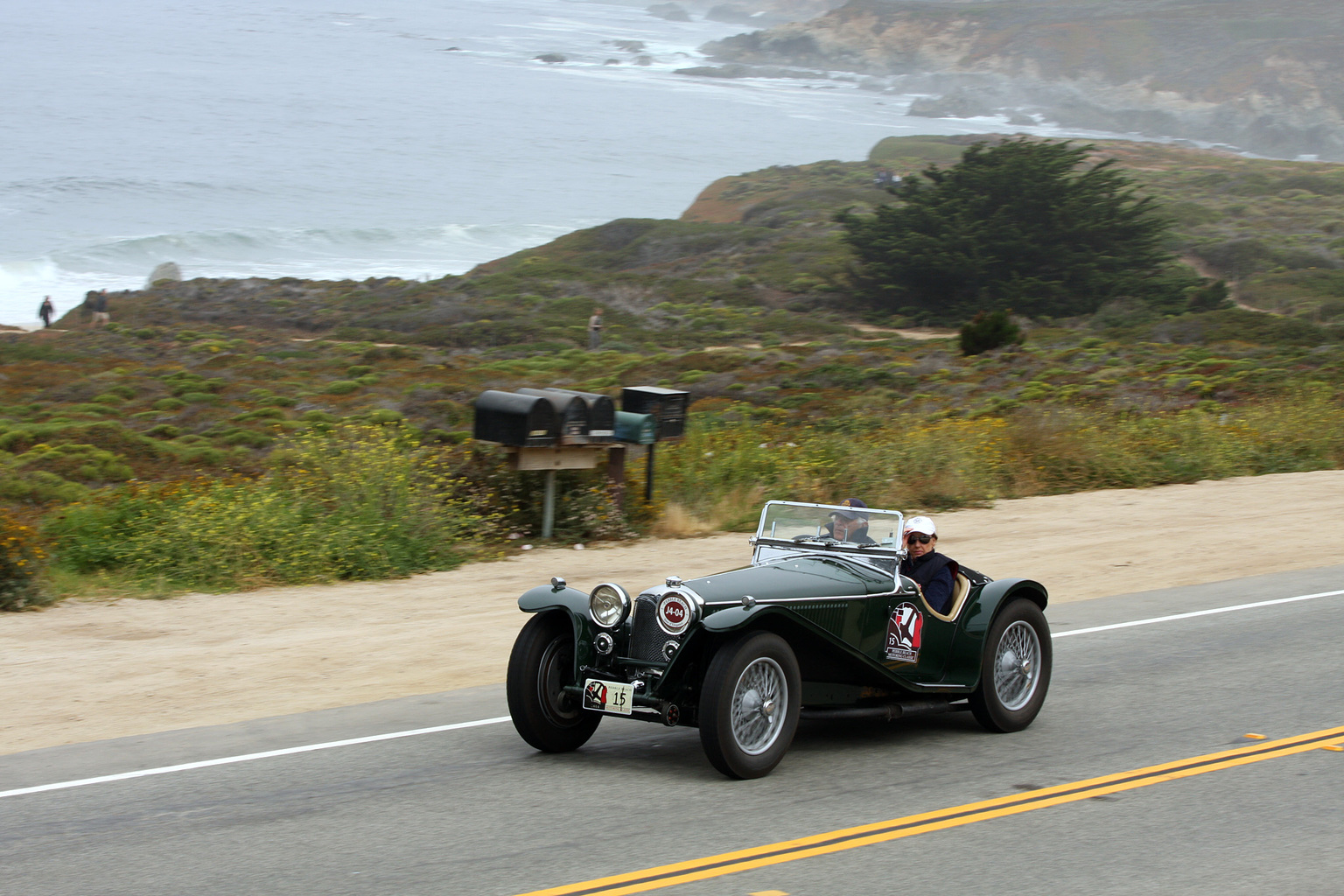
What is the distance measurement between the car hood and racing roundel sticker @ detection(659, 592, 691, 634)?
0.87 ft

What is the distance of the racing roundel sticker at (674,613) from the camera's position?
627 centimetres

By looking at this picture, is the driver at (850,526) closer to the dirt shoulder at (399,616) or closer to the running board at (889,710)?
the running board at (889,710)

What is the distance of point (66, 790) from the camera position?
261 inches

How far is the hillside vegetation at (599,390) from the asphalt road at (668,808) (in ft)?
17.7

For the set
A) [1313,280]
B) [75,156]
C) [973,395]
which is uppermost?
[75,156]

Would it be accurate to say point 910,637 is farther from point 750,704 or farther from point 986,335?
point 986,335

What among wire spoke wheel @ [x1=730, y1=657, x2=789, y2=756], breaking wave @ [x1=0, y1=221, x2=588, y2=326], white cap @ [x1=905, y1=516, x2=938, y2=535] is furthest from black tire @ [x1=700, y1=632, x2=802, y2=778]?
breaking wave @ [x1=0, y1=221, x2=588, y2=326]

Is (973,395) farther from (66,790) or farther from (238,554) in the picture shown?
(66,790)

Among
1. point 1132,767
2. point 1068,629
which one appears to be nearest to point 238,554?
point 1068,629

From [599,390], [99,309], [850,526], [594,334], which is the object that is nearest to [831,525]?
[850,526]

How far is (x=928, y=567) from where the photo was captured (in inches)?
297

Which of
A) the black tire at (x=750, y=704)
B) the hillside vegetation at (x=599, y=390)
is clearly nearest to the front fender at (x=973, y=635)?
the black tire at (x=750, y=704)

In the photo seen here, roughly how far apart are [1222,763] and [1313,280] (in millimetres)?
71224

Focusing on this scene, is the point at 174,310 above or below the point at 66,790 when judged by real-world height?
above
